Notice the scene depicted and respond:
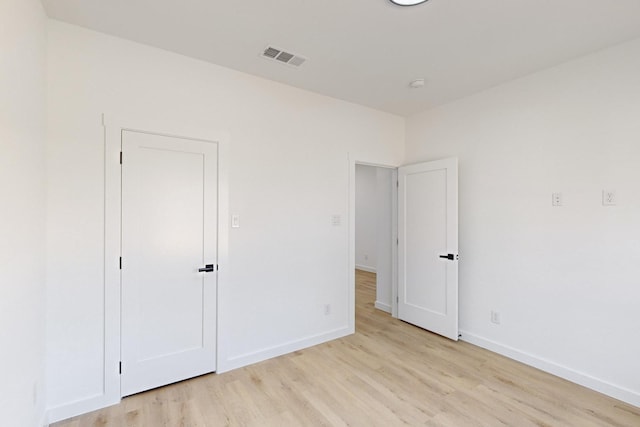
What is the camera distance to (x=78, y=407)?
2176mm

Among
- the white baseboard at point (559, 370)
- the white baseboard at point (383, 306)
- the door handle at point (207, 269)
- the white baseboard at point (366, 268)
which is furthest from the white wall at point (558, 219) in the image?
the white baseboard at point (366, 268)

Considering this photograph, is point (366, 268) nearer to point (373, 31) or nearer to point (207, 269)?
point (207, 269)

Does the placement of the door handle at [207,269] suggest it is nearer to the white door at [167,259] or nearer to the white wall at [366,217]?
the white door at [167,259]

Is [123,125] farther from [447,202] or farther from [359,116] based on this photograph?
[447,202]

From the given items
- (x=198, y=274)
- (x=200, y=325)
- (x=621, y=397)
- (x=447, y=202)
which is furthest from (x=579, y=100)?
(x=200, y=325)

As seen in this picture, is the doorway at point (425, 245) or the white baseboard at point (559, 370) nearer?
the white baseboard at point (559, 370)

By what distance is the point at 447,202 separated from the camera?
3.55 m

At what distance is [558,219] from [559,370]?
1344mm

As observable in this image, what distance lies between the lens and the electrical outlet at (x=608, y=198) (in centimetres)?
245

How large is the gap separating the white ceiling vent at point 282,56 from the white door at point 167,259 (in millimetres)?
908

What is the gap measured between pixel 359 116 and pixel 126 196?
264 centimetres

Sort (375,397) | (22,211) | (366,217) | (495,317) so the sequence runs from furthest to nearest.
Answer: (366,217)
(495,317)
(375,397)
(22,211)

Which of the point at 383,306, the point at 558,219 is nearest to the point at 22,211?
the point at 558,219

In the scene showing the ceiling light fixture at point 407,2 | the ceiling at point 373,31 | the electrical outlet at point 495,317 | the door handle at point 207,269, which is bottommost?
the electrical outlet at point 495,317
